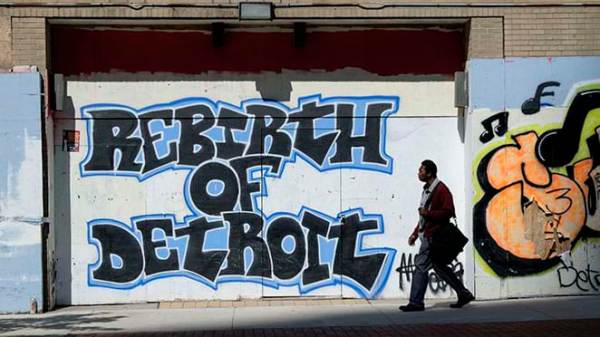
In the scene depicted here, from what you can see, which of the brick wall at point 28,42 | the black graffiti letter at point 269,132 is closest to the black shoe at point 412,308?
the black graffiti letter at point 269,132

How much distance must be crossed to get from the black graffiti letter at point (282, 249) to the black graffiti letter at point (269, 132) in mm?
939

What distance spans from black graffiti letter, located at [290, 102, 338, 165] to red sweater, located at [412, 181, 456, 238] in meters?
1.89

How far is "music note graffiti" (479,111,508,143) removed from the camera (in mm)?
11711

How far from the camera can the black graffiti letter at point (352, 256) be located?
12.0 metres

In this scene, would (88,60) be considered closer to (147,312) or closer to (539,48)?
(147,312)

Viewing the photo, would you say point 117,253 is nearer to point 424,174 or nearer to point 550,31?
point 424,174

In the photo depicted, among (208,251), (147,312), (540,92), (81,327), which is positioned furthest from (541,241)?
(81,327)

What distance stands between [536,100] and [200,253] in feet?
16.0

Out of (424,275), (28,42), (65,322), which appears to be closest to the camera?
(65,322)

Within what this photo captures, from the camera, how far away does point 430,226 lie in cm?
1076

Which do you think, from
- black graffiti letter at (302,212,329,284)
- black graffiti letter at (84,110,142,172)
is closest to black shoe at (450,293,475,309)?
black graffiti letter at (302,212,329,284)

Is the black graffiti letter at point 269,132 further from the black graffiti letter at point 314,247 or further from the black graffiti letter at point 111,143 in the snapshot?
the black graffiti letter at point 111,143

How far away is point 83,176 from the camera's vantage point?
11852mm

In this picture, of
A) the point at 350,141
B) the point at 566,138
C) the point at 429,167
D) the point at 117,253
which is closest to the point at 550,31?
the point at 566,138
